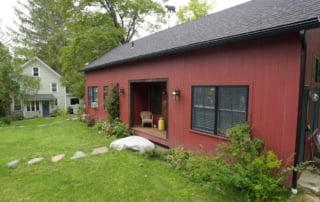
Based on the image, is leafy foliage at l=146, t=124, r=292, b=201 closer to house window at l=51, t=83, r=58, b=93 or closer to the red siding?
the red siding

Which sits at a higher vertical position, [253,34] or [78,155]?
[253,34]

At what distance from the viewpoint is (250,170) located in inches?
162

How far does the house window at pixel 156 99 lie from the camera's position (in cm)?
977

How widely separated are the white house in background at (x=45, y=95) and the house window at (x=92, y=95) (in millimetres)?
10800

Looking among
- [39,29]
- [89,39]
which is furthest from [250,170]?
[39,29]

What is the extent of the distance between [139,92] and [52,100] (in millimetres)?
18850

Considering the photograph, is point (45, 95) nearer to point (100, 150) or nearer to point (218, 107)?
point (100, 150)

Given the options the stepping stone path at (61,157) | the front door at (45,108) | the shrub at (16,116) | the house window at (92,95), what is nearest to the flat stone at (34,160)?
the stepping stone path at (61,157)

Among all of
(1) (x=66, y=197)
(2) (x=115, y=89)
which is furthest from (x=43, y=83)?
(1) (x=66, y=197)

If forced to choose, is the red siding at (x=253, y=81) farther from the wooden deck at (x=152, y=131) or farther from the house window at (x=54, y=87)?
the house window at (x=54, y=87)

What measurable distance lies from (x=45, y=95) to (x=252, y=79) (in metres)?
25.1

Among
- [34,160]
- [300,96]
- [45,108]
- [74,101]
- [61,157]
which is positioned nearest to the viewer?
[300,96]

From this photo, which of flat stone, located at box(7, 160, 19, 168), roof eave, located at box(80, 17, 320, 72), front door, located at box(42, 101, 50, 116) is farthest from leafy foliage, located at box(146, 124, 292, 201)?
front door, located at box(42, 101, 50, 116)

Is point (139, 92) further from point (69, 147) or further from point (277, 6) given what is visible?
point (277, 6)
